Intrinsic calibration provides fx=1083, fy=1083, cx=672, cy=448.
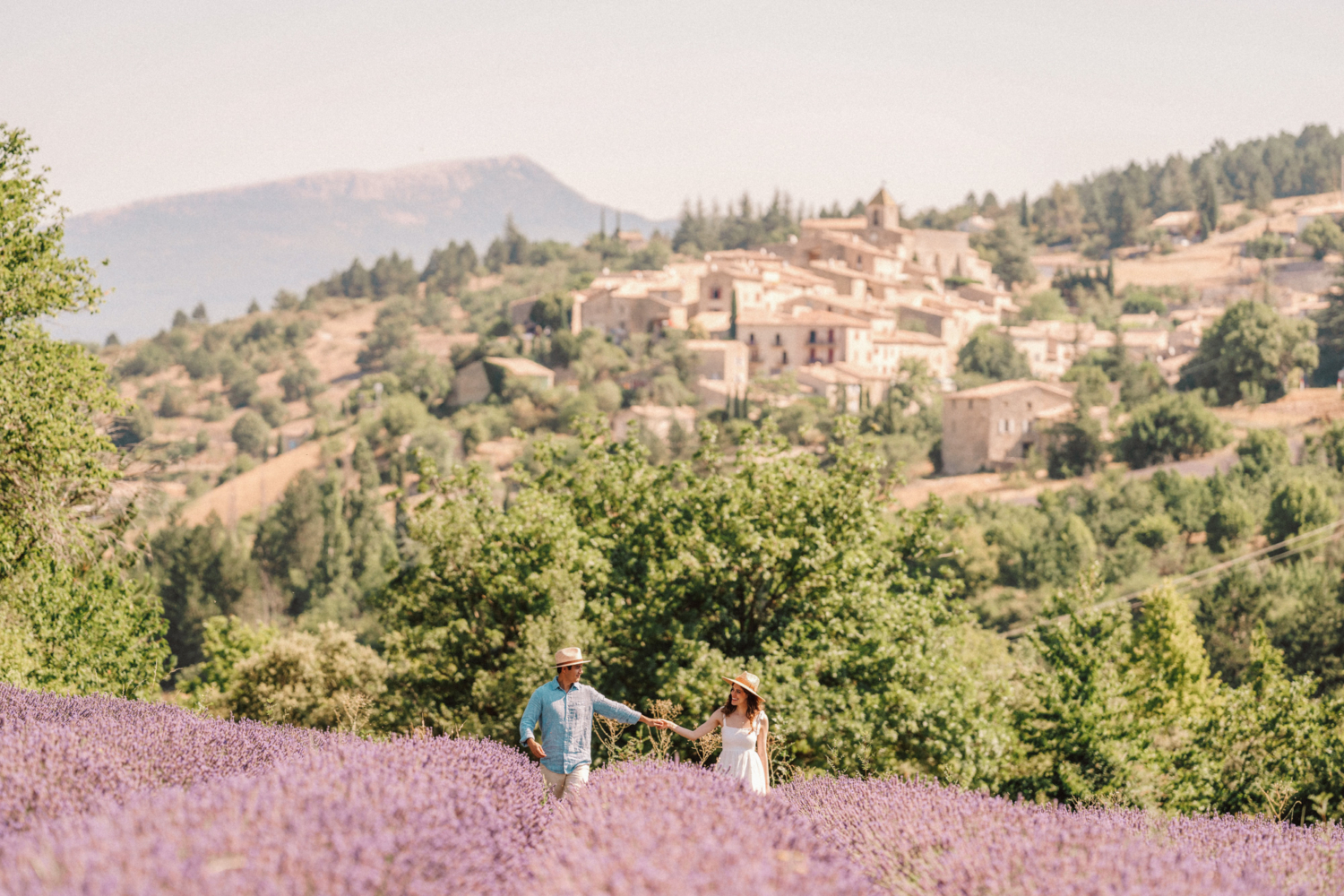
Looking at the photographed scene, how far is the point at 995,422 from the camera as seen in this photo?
3147 inches

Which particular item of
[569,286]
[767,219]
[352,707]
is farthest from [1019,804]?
[767,219]

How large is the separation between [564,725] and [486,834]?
2.32 meters

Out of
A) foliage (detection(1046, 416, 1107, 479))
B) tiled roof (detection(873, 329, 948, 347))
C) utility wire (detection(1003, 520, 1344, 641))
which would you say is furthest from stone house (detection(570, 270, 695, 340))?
utility wire (detection(1003, 520, 1344, 641))

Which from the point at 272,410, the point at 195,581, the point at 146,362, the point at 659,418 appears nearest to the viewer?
the point at 195,581

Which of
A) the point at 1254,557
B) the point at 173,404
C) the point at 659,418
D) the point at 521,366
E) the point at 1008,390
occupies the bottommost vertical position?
the point at 173,404

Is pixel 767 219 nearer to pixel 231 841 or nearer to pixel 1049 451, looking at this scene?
pixel 1049 451

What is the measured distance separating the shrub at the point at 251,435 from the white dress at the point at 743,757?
131356mm

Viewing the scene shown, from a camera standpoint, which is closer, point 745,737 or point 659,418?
point 745,737

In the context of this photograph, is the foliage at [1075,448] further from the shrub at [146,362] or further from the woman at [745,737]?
the shrub at [146,362]

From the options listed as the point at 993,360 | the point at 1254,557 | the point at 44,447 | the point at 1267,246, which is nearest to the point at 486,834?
the point at 44,447

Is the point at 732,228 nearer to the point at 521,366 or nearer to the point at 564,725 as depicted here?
the point at 521,366

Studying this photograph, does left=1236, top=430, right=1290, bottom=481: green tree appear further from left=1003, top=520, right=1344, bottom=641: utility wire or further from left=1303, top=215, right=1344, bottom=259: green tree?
left=1303, top=215, right=1344, bottom=259: green tree

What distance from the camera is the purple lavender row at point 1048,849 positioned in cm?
391

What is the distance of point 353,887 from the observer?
3191 mm
